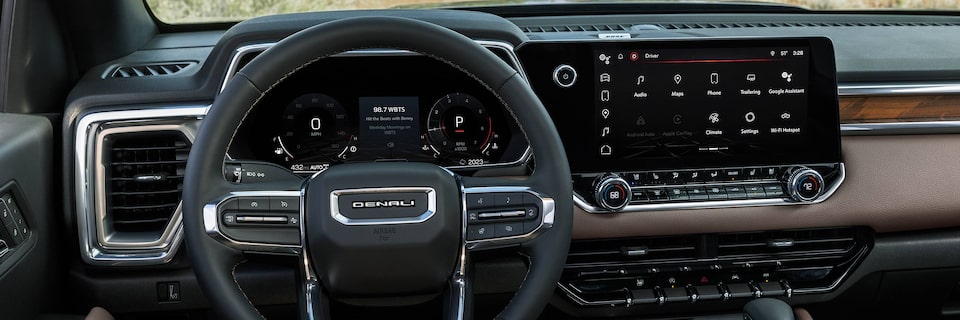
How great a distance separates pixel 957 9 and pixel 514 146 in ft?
5.77

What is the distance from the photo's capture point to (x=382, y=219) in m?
1.81

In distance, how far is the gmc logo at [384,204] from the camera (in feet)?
5.94

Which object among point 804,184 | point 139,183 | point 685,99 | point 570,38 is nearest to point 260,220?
point 139,183

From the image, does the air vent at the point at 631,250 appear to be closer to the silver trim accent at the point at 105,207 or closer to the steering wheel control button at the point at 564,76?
the steering wheel control button at the point at 564,76

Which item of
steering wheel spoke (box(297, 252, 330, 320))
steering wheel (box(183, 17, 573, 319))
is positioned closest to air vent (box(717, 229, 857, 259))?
steering wheel (box(183, 17, 573, 319))

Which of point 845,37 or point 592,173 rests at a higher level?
point 845,37

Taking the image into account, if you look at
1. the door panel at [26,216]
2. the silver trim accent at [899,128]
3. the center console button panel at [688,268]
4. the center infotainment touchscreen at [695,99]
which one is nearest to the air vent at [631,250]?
the center console button panel at [688,268]

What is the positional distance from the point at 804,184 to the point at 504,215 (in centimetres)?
91

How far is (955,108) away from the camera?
8.43 feet

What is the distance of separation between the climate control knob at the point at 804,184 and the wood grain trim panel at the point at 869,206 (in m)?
0.05

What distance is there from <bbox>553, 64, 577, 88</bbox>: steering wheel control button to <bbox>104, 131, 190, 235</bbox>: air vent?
820 millimetres

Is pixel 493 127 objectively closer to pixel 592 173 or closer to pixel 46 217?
pixel 592 173

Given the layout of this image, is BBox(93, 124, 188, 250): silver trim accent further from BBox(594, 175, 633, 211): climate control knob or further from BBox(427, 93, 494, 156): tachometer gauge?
BBox(594, 175, 633, 211): climate control knob

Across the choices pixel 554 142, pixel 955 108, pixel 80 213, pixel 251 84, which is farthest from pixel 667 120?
pixel 80 213
